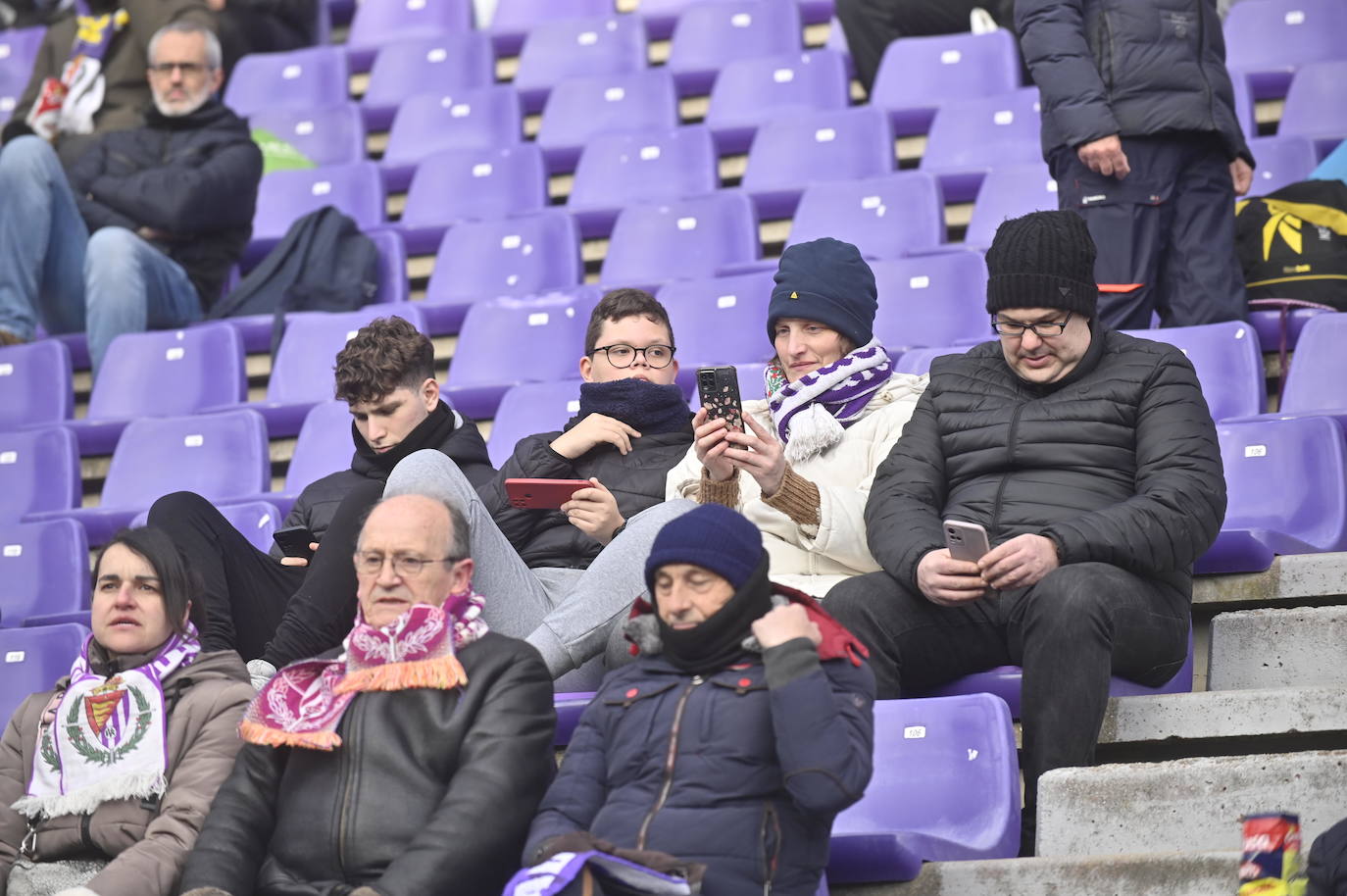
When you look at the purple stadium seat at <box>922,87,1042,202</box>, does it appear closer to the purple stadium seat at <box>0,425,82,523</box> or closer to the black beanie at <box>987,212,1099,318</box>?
the black beanie at <box>987,212,1099,318</box>

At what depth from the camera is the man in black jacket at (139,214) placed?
229 inches

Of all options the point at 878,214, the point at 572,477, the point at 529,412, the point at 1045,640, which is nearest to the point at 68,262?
the point at 529,412

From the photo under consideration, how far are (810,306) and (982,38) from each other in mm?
3012

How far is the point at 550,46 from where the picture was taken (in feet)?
23.9

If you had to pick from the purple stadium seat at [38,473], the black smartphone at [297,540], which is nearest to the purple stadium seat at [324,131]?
the purple stadium seat at [38,473]

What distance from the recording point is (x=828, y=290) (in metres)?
3.73

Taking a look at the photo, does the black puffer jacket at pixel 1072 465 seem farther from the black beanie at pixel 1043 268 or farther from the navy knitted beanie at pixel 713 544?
the navy knitted beanie at pixel 713 544

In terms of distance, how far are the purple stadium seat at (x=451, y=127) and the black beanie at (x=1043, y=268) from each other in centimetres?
365

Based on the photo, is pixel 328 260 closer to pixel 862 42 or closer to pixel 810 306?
pixel 862 42

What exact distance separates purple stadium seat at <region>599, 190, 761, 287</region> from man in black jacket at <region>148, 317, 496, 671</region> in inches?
63.3

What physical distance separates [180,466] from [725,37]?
2936 mm

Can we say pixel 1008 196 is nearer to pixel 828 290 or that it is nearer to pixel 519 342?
pixel 519 342

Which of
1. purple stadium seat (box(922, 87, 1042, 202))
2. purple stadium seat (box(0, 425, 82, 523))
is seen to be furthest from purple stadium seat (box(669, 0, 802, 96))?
purple stadium seat (box(0, 425, 82, 523))

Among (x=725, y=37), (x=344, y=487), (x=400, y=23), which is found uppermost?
(x=400, y=23)
